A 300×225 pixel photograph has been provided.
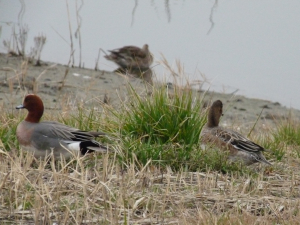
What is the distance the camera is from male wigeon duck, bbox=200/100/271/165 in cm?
622

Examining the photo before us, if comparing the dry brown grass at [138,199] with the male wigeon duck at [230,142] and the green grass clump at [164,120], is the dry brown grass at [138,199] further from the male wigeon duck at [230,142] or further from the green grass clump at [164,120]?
the green grass clump at [164,120]

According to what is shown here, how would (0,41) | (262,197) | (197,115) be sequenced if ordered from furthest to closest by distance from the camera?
1. (0,41)
2. (197,115)
3. (262,197)

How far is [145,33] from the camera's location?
16.7 m

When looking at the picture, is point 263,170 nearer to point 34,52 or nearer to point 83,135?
point 83,135

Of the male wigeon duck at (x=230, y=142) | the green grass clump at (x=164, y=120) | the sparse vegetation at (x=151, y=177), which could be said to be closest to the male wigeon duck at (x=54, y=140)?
the sparse vegetation at (x=151, y=177)

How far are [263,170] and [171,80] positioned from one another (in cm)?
142

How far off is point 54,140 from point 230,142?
164cm

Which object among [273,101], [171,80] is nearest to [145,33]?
[273,101]

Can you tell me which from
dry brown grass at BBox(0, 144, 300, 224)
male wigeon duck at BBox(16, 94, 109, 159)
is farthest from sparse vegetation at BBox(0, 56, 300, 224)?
male wigeon duck at BBox(16, 94, 109, 159)

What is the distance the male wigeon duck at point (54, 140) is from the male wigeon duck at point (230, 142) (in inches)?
41.1

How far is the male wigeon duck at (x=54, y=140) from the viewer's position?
5.94m

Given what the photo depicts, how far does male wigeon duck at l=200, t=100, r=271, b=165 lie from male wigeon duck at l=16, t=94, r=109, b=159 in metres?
1.04

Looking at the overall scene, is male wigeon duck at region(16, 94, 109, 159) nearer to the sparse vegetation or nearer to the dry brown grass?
the sparse vegetation

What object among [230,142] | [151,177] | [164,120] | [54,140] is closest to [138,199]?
[151,177]
